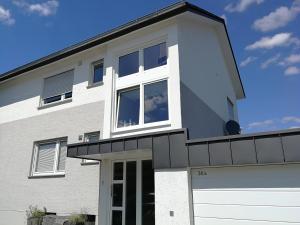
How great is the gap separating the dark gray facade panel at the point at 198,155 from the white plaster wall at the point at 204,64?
3.18 m

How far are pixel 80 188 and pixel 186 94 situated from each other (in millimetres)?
5469

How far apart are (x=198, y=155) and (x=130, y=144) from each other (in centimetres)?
221

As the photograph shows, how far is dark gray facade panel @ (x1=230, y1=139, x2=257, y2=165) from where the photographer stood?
6098 mm

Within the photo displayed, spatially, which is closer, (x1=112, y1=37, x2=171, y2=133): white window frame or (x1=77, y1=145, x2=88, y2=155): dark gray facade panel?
(x1=77, y1=145, x2=88, y2=155): dark gray facade panel

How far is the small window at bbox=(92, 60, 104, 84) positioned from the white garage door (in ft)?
22.2

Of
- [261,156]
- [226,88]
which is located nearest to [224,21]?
[226,88]

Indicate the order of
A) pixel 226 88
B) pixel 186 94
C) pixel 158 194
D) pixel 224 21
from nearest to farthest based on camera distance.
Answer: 1. pixel 158 194
2. pixel 186 94
3. pixel 224 21
4. pixel 226 88

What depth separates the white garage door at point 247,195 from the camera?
5859 millimetres

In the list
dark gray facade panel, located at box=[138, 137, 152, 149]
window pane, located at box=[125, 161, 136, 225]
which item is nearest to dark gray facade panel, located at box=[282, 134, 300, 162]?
dark gray facade panel, located at box=[138, 137, 152, 149]

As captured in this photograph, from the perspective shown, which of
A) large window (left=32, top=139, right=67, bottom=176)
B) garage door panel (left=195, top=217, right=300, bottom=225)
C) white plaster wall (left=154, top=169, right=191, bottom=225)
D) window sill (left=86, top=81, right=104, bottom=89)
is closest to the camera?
garage door panel (left=195, top=217, right=300, bottom=225)

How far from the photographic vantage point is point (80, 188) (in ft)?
35.2

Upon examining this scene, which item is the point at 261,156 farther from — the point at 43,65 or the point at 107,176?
the point at 43,65

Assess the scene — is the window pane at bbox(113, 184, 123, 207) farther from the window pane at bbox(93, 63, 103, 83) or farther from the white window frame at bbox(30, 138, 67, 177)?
the window pane at bbox(93, 63, 103, 83)

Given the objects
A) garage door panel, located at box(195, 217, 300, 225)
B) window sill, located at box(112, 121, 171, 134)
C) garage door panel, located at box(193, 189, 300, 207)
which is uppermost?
window sill, located at box(112, 121, 171, 134)
